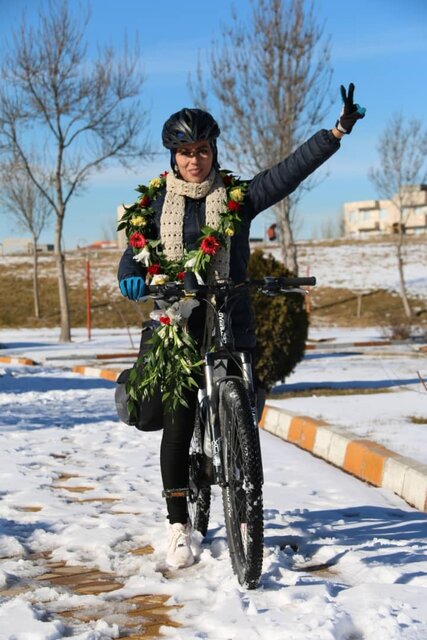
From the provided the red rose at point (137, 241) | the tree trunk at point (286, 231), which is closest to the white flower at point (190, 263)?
the red rose at point (137, 241)

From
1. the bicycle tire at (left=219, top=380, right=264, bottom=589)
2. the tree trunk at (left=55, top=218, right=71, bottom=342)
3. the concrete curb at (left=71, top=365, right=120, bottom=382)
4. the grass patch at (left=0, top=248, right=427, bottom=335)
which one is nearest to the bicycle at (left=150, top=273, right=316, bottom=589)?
the bicycle tire at (left=219, top=380, right=264, bottom=589)

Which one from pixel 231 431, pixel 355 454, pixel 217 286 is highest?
pixel 217 286

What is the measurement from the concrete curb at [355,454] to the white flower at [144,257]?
221cm

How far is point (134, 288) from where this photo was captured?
3.90 m

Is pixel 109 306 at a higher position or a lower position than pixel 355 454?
higher

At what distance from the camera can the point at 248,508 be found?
11.4 ft

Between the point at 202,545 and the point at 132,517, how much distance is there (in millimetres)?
754

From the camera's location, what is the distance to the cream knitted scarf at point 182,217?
165 inches

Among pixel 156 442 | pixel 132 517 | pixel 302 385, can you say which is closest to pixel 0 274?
pixel 302 385

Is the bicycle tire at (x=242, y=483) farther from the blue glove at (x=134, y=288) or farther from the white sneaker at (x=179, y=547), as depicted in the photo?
the blue glove at (x=134, y=288)

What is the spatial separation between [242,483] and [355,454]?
3.15 meters

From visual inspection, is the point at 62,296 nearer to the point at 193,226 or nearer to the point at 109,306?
the point at 109,306

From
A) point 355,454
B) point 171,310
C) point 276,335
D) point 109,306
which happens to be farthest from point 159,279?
point 109,306

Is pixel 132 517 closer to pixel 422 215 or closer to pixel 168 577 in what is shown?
pixel 168 577
